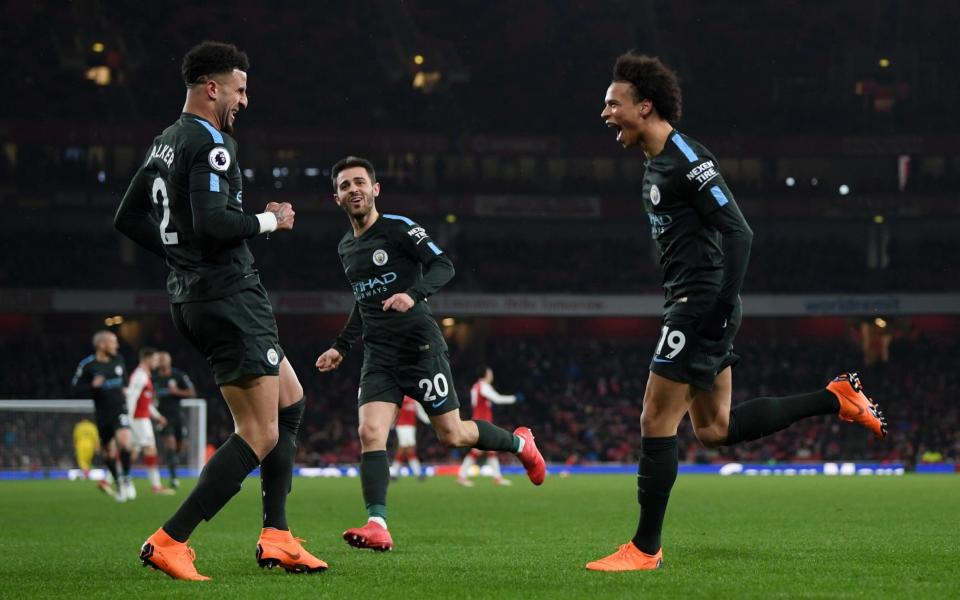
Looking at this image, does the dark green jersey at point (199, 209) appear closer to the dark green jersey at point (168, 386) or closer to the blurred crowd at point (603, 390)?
the dark green jersey at point (168, 386)

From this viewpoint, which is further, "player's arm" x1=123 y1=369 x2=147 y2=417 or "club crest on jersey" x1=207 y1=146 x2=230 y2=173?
"player's arm" x1=123 y1=369 x2=147 y2=417

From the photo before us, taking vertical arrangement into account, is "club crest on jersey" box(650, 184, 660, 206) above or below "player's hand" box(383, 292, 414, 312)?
above

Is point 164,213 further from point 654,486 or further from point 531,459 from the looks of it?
point 531,459

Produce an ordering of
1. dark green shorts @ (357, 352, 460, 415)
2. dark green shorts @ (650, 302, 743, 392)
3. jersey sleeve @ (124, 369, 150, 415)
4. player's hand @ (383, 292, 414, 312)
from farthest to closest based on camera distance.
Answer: jersey sleeve @ (124, 369, 150, 415) → dark green shorts @ (357, 352, 460, 415) → player's hand @ (383, 292, 414, 312) → dark green shorts @ (650, 302, 743, 392)

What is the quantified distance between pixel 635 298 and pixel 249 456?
34.4 metres

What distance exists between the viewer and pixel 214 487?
554 centimetres

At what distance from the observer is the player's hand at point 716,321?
18.2 ft

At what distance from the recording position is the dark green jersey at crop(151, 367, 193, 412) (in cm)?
1986

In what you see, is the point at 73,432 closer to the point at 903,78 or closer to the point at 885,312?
the point at 885,312

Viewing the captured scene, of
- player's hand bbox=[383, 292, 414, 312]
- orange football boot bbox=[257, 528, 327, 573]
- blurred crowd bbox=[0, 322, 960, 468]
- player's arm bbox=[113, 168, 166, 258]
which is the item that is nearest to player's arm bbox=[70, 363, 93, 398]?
player's hand bbox=[383, 292, 414, 312]

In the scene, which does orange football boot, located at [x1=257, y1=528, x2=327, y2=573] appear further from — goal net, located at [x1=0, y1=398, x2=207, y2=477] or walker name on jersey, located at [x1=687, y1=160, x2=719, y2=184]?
goal net, located at [x1=0, y1=398, x2=207, y2=477]

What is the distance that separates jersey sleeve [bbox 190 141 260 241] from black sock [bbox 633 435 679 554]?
2.17m

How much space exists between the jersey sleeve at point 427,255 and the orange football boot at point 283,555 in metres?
2.27

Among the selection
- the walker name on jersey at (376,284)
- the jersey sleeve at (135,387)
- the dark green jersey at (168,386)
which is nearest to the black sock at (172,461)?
the dark green jersey at (168,386)
